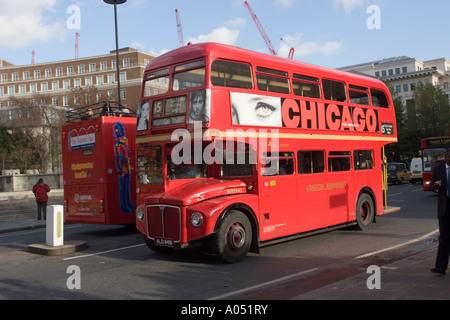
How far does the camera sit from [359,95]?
12461 millimetres

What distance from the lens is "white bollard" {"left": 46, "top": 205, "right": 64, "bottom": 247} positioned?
1023 centimetres

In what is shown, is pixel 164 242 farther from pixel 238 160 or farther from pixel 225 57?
pixel 225 57

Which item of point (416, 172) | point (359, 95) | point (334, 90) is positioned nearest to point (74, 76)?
point (416, 172)

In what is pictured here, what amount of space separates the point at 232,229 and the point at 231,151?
1820 millimetres

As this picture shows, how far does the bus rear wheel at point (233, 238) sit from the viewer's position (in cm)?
818

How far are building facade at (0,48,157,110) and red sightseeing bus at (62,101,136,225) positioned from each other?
241 ft

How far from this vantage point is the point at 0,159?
4228 cm

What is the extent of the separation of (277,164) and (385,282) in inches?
153

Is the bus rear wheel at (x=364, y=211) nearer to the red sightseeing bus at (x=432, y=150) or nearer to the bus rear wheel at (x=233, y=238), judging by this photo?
the bus rear wheel at (x=233, y=238)

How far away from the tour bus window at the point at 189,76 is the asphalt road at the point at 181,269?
364 cm

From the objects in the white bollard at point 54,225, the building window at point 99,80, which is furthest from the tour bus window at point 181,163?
the building window at point 99,80

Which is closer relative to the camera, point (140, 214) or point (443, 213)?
point (443, 213)

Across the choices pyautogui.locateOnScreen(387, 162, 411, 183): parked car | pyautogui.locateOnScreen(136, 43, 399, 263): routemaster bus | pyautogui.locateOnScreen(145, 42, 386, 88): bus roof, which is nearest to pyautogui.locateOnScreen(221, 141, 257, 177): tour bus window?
pyautogui.locateOnScreen(136, 43, 399, 263): routemaster bus

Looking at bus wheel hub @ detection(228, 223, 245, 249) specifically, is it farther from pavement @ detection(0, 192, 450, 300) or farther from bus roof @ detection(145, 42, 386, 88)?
bus roof @ detection(145, 42, 386, 88)
